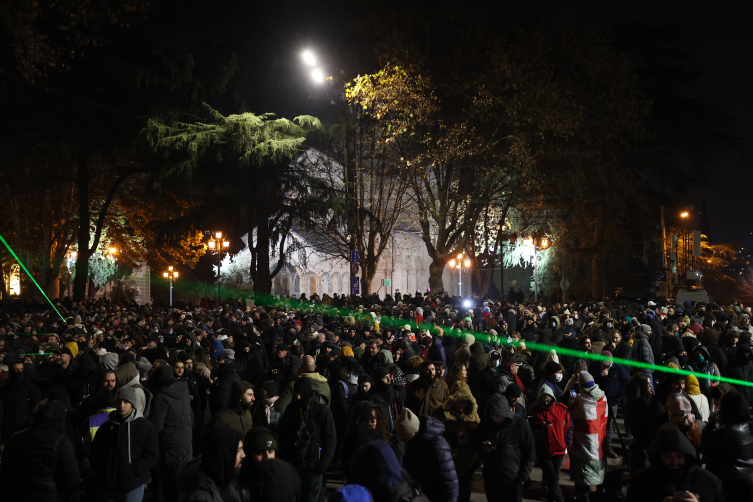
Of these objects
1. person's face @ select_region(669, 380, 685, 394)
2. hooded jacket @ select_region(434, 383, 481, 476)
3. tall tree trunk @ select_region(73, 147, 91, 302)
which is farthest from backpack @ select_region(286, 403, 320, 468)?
tall tree trunk @ select_region(73, 147, 91, 302)

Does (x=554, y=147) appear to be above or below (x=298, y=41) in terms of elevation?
below

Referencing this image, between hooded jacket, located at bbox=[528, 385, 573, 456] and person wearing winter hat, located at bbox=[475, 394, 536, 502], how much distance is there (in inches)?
36.0

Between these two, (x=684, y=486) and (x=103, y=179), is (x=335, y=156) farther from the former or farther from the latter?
(x=684, y=486)

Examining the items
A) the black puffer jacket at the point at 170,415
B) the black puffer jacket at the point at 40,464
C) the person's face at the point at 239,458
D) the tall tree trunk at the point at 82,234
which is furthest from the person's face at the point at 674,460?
the tall tree trunk at the point at 82,234

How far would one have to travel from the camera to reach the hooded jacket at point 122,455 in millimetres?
5375

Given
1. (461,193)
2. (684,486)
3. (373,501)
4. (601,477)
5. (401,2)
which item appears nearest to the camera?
(373,501)

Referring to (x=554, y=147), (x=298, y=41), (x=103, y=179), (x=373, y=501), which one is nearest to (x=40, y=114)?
(x=103, y=179)

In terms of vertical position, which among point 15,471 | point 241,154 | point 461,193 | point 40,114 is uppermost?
point 40,114

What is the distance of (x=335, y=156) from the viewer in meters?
34.0

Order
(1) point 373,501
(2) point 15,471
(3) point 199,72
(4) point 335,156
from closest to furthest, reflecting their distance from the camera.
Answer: (1) point 373,501 → (2) point 15,471 → (3) point 199,72 → (4) point 335,156

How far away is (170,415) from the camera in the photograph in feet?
22.6

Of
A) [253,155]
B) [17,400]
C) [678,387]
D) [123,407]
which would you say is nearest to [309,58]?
[253,155]

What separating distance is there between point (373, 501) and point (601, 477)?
4266 mm

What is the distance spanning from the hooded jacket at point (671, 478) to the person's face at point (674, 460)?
2 cm
